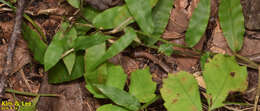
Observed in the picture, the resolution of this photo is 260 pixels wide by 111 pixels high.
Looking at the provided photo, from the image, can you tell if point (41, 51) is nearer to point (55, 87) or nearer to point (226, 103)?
point (55, 87)

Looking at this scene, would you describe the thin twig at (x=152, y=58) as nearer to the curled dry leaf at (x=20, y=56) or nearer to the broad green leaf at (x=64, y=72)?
the broad green leaf at (x=64, y=72)

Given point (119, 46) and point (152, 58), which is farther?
point (152, 58)

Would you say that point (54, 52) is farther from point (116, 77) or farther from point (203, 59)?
point (203, 59)

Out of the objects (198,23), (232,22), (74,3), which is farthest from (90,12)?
(232,22)

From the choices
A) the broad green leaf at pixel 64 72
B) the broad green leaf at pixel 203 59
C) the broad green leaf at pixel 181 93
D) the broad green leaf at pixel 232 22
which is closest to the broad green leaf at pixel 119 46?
the broad green leaf at pixel 64 72

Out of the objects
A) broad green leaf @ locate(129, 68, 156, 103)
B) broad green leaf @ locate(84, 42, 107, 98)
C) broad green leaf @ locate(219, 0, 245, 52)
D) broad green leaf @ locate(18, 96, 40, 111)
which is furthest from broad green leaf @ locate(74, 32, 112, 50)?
broad green leaf @ locate(219, 0, 245, 52)

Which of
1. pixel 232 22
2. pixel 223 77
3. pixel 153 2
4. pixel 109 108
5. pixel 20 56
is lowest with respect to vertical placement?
pixel 109 108

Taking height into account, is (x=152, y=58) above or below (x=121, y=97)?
above
